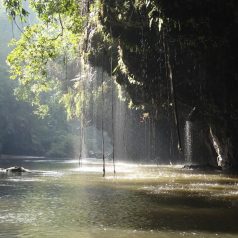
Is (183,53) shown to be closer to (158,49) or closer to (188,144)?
(158,49)

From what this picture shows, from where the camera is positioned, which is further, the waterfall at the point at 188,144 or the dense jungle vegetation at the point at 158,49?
the waterfall at the point at 188,144

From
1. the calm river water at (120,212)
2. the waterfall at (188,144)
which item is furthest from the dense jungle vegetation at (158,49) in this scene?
the waterfall at (188,144)

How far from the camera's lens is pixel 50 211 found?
12.1 metres

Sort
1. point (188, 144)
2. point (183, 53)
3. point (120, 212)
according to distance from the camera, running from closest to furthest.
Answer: point (120, 212) → point (183, 53) → point (188, 144)

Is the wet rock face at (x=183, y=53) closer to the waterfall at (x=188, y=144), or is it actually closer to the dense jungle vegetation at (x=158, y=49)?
the dense jungle vegetation at (x=158, y=49)

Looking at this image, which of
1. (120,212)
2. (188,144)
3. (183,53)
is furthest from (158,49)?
(188,144)

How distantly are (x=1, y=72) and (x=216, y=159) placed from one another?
62225 millimetres

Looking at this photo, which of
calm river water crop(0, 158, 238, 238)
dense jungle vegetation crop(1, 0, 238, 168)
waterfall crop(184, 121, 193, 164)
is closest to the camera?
calm river water crop(0, 158, 238, 238)

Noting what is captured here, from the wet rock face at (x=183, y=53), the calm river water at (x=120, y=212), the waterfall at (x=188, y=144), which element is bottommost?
the calm river water at (x=120, y=212)

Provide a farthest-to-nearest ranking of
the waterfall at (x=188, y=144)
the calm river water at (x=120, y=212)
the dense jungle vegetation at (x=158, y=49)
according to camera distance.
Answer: the waterfall at (x=188, y=144) < the dense jungle vegetation at (x=158, y=49) < the calm river water at (x=120, y=212)

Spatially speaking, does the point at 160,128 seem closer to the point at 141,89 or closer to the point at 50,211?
the point at 141,89

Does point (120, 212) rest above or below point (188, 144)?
below

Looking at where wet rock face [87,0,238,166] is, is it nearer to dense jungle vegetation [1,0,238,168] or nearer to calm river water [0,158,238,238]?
dense jungle vegetation [1,0,238,168]

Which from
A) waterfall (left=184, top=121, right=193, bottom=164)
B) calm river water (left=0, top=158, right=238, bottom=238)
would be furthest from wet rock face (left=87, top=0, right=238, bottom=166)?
waterfall (left=184, top=121, right=193, bottom=164)
